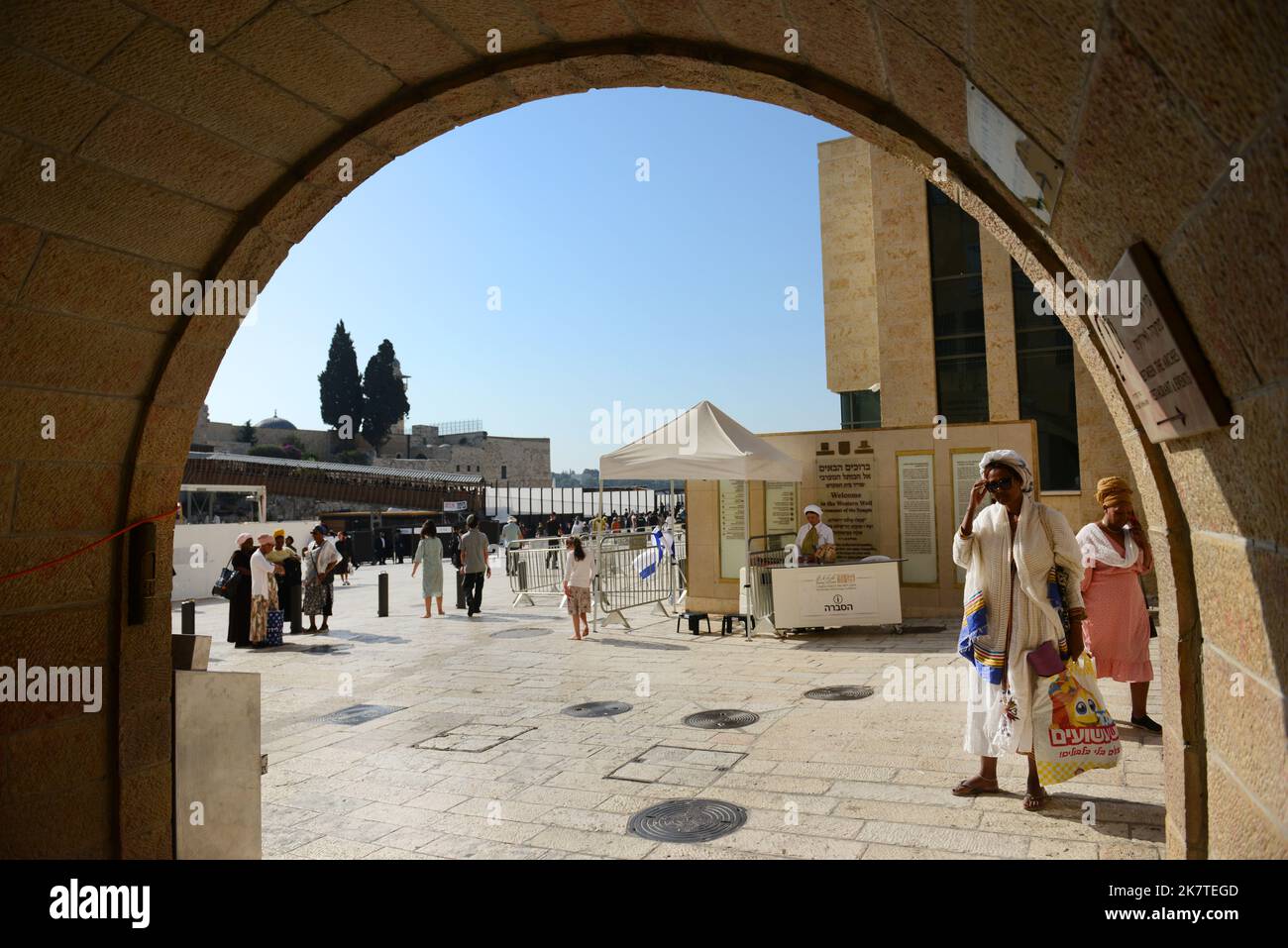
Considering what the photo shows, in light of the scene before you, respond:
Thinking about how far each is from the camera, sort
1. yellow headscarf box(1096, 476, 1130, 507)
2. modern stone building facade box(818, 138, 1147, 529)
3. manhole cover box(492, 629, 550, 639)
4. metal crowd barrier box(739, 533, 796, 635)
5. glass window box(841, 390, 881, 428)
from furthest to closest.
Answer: glass window box(841, 390, 881, 428) < modern stone building facade box(818, 138, 1147, 529) < manhole cover box(492, 629, 550, 639) < metal crowd barrier box(739, 533, 796, 635) < yellow headscarf box(1096, 476, 1130, 507)

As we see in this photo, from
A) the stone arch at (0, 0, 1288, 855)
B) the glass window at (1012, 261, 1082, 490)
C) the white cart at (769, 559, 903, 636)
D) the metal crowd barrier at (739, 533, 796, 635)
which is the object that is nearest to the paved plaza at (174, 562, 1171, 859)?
the white cart at (769, 559, 903, 636)

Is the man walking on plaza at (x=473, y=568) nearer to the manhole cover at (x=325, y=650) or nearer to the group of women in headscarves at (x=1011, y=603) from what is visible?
the manhole cover at (x=325, y=650)

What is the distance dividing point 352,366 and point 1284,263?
79109 millimetres

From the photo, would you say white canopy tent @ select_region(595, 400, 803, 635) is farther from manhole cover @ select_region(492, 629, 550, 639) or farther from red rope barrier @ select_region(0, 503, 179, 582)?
red rope barrier @ select_region(0, 503, 179, 582)

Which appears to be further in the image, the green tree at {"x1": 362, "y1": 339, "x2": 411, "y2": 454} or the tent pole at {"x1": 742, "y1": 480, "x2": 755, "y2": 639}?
the green tree at {"x1": 362, "y1": 339, "x2": 411, "y2": 454}

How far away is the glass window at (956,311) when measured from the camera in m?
16.4

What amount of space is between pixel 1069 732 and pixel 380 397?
75.7 m

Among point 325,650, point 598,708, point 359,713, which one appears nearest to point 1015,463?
point 598,708

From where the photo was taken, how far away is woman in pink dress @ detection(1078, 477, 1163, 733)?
5.69m

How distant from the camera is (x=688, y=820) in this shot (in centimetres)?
443

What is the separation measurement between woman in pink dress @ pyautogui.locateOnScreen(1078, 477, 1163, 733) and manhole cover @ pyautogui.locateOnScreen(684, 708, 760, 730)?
259 cm

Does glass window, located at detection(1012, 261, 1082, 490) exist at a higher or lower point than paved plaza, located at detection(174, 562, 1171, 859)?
higher

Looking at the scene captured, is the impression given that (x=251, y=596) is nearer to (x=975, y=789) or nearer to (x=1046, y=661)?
(x=975, y=789)
